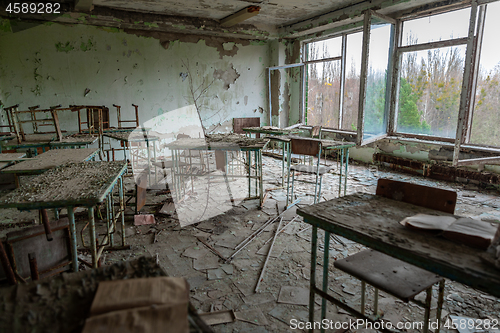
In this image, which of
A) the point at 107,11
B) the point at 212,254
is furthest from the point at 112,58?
the point at 212,254

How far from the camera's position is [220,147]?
366 centimetres

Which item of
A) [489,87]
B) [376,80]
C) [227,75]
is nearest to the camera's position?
[489,87]

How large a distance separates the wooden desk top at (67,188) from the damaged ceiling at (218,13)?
412 centimetres

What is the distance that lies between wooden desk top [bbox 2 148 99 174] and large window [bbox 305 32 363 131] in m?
5.51

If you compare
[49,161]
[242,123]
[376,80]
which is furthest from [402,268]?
[242,123]

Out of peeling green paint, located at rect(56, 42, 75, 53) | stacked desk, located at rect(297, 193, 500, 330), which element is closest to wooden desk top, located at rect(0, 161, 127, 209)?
stacked desk, located at rect(297, 193, 500, 330)

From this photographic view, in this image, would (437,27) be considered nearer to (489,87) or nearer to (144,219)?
(489,87)

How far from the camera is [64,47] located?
5.99m

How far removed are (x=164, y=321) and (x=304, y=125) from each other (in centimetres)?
761

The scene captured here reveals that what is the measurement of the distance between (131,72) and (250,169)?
11.7 feet

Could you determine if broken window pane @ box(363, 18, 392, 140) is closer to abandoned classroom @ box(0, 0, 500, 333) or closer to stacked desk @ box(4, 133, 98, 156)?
abandoned classroom @ box(0, 0, 500, 333)

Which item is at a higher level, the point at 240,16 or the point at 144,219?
the point at 240,16

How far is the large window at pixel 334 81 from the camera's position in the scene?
6746 millimetres

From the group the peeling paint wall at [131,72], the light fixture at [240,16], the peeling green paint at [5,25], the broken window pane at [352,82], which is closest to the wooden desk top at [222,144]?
the light fixture at [240,16]
